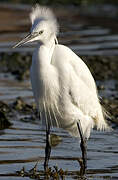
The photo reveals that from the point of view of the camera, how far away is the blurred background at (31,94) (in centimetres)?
721

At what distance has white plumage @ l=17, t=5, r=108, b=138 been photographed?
21.3 ft

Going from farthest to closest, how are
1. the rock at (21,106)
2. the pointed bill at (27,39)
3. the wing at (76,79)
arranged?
1. the rock at (21,106)
2. the wing at (76,79)
3. the pointed bill at (27,39)

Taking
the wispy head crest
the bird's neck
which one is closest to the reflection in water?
the bird's neck

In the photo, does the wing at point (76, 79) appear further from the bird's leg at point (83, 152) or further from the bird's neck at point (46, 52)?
the bird's leg at point (83, 152)

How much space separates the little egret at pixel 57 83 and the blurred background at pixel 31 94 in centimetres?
39

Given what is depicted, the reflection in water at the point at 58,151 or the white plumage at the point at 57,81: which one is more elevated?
the white plumage at the point at 57,81

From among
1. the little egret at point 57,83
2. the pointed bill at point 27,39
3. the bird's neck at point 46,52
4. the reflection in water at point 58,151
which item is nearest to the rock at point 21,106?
the reflection in water at point 58,151

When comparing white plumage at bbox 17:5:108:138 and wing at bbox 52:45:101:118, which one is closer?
white plumage at bbox 17:5:108:138

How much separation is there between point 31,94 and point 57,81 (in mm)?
4306

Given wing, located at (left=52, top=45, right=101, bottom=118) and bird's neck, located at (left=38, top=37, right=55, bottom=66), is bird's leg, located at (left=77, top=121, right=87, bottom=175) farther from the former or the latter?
bird's neck, located at (left=38, top=37, right=55, bottom=66)

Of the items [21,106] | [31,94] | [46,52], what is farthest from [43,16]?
[31,94]

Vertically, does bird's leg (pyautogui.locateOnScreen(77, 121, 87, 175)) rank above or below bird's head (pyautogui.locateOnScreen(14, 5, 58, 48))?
below

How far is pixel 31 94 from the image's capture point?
10.9m

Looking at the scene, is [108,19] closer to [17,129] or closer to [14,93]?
[14,93]
